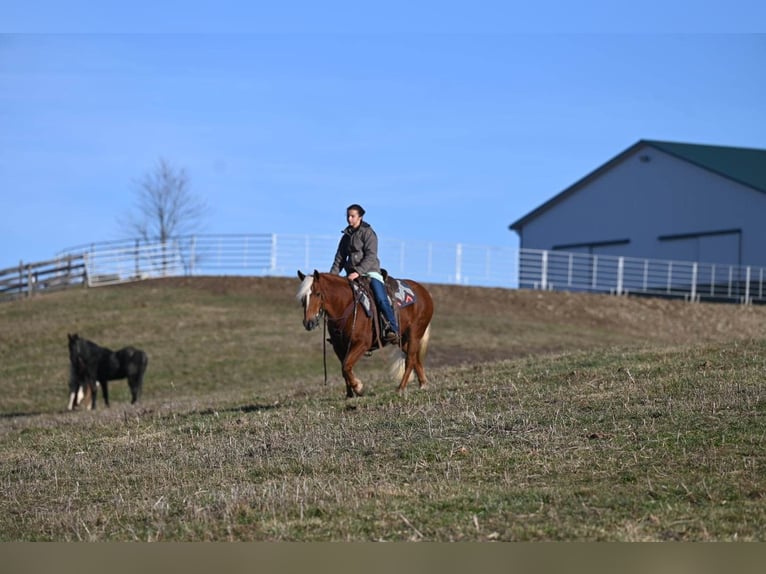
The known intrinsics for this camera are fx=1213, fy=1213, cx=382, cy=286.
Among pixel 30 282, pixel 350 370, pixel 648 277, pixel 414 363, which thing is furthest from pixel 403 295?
pixel 648 277

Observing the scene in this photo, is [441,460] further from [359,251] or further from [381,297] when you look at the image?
[359,251]

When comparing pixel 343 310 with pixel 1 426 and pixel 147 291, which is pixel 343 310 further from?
pixel 147 291

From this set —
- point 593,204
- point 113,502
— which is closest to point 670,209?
point 593,204

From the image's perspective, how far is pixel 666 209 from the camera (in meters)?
55.1

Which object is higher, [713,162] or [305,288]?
[713,162]

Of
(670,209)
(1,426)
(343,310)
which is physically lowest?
(1,426)

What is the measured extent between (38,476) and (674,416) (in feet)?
22.4

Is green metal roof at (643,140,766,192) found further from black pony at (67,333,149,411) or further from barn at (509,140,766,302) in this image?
black pony at (67,333,149,411)

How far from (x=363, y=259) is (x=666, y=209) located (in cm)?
4045

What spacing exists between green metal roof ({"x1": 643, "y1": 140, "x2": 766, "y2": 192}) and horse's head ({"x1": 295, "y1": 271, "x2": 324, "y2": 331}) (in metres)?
39.3

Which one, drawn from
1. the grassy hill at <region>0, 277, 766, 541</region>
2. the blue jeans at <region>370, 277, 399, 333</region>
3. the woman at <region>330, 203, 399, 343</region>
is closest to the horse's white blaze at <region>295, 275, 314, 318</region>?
the woman at <region>330, 203, 399, 343</region>

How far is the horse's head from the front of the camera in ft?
52.5

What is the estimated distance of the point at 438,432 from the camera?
516 inches

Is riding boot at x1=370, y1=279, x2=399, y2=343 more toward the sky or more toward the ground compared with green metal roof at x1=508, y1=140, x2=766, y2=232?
more toward the ground
